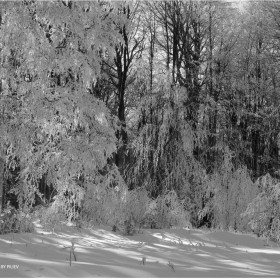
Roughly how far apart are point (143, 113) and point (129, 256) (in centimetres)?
823

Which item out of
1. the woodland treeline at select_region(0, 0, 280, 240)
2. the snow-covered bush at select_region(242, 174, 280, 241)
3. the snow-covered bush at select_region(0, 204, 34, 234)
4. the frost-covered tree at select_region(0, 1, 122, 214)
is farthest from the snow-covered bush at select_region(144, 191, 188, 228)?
the snow-covered bush at select_region(0, 204, 34, 234)

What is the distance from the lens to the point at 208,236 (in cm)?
831

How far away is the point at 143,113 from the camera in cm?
1229

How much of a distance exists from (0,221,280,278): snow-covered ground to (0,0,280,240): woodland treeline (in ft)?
2.13

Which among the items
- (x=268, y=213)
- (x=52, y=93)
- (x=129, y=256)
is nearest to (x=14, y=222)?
(x=52, y=93)

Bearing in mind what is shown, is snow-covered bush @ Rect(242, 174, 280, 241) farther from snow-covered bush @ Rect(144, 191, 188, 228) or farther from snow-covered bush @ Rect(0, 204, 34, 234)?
snow-covered bush @ Rect(0, 204, 34, 234)

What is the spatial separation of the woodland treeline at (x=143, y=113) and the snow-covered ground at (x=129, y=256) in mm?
650

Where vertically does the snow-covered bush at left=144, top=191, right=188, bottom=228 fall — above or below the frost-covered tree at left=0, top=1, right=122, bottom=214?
below

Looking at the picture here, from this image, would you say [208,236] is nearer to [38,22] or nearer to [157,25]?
[38,22]

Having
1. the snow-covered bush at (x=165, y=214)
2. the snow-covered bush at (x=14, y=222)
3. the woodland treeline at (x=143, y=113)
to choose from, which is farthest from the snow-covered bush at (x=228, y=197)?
the snow-covered bush at (x=14, y=222)

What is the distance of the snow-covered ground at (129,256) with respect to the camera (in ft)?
9.71

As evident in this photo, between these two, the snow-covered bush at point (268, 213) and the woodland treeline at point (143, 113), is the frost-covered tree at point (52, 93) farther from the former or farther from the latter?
the snow-covered bush at point (268, 213)

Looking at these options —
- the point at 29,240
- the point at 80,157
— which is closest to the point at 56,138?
the point at 80,157

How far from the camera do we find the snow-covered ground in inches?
116
